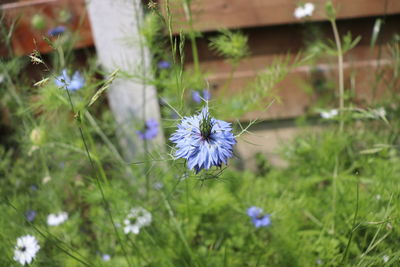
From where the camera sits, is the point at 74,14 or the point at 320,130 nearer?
the point at 74,14

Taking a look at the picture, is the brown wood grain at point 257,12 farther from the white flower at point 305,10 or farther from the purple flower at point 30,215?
the purple flower at point 30,215

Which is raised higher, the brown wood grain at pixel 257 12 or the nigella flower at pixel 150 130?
the brown wood grain at pixel 257 12

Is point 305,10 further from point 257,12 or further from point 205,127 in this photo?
point 205,127

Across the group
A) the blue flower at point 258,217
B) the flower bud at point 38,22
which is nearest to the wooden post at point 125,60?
the flower bud at point 38,22

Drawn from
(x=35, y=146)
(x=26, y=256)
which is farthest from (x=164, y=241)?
(x=35, y=146)

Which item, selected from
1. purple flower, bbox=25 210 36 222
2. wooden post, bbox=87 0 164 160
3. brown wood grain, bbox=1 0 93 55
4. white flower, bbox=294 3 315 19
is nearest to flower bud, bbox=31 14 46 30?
brown wood grain, bbox=1 0 93 55

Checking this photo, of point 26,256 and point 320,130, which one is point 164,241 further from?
point 320,130
